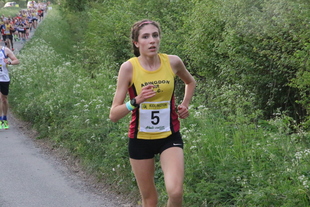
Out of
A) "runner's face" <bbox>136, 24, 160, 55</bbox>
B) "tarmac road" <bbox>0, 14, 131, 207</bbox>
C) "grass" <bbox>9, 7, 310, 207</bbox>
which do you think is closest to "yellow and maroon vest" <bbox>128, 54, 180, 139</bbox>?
"runner's face" <bbox>136, 24, 160, 55</bbox>

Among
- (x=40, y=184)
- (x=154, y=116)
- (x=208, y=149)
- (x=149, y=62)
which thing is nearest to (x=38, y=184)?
(x=40, y=184)

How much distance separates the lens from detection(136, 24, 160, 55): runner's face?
469cm

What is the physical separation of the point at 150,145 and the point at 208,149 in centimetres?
204

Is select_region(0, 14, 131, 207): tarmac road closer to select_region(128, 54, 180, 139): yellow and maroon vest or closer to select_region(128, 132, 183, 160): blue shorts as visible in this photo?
select_region(128, 132, 183, 160): blue shorts

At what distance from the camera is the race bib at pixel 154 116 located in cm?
470

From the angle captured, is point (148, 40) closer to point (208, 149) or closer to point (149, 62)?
point (149, 62)

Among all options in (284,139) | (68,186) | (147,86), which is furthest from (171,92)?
(68,186)

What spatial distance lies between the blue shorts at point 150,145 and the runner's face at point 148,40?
73 cm

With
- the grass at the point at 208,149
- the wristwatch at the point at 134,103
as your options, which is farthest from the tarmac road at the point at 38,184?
the wristwatch at the point at 134,103

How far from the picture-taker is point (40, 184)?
8.04 metres

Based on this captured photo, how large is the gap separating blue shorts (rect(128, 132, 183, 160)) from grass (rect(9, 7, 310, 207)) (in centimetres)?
91

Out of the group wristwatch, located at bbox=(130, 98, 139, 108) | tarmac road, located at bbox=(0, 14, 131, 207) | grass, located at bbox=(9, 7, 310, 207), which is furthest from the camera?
tarmac road, located at bbox=(0, 14, 131, 207)

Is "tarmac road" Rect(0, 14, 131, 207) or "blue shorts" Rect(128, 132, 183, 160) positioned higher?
"blue shorts" Rect(128, 132, 183, 160)

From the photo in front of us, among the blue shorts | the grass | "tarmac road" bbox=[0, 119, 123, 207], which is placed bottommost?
"tarmac road" bbox=[0, 119, 123, 207]
